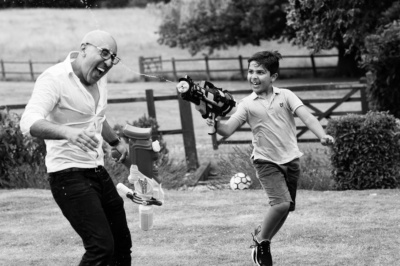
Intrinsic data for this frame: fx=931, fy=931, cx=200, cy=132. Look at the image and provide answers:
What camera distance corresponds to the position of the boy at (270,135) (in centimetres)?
715

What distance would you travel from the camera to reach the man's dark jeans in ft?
18.1

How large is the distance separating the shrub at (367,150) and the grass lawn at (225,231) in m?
0.49

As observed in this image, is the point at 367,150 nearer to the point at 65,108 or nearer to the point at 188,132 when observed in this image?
the point at 188,132

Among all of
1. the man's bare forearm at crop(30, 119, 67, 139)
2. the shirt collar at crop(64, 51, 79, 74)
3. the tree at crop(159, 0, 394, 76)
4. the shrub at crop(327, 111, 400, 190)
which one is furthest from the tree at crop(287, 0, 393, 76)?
the man's bare forearm at crop(30, 119, 67, 139)

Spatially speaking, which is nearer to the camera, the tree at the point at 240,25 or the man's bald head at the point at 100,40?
the man's bald head at the point at 100,40

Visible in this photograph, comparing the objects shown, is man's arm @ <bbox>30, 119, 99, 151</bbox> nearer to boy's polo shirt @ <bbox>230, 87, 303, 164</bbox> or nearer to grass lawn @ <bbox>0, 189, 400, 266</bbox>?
boy's polo shirt @ <bbox>230, 87, 303, 164</bbox>

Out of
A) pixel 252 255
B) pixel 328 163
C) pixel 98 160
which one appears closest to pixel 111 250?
pixel 98 160

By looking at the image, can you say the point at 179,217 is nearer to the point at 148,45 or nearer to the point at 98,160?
the point at 98,160

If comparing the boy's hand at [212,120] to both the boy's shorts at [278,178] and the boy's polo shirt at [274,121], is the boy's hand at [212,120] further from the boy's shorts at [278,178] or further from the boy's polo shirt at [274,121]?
the boy's shorts at [278,178]

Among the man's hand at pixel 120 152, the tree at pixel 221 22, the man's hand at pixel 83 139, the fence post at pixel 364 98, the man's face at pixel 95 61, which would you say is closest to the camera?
the man's hand at pixel 83 139

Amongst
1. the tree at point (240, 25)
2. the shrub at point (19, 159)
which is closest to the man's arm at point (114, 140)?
the shrub at point (19, 159)

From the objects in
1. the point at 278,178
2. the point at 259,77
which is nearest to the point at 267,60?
the point at 259,77

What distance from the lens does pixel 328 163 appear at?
13.2 m

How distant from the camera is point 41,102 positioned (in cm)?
551
